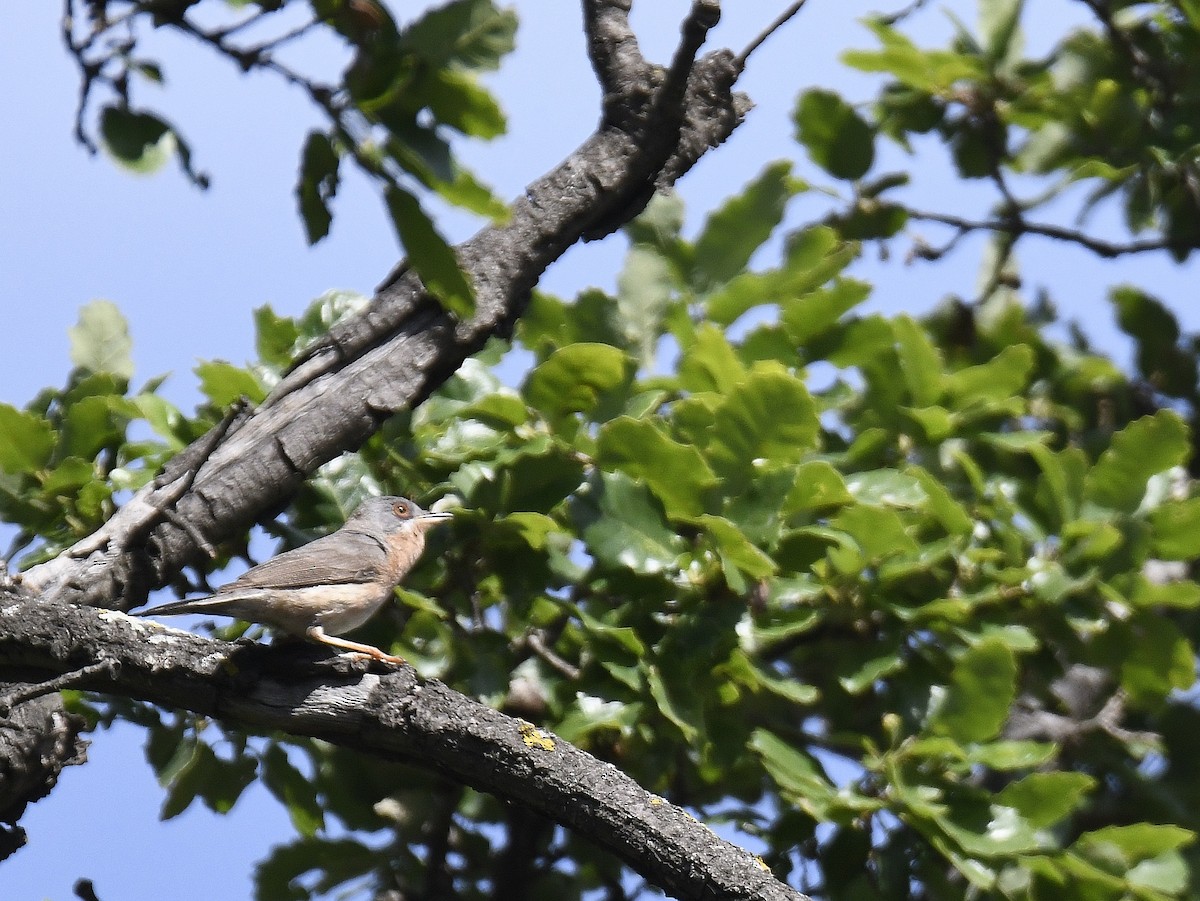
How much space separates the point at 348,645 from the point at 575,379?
1098mm

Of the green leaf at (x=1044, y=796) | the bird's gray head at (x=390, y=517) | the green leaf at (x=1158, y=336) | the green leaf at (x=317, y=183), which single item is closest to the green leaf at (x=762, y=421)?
the bird's gray head at (x=390, y=517)

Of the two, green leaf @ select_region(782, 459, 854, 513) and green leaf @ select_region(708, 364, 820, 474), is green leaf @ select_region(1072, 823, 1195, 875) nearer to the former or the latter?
green leaf @ select_region(782, 459, 854, 513)

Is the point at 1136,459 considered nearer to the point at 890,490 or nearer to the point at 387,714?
the point at 890,490

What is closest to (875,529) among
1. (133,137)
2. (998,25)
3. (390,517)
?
(390,517)

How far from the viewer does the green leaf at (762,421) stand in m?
3.52

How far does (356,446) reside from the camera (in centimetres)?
384

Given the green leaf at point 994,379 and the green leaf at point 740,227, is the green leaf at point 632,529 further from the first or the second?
the green leaf at point 994,379

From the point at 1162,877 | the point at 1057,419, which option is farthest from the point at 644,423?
the point at 1057,419

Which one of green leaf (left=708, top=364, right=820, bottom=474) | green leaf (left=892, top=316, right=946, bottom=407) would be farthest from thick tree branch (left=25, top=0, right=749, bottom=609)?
green leaf (left=892, top=316, right=946, bottom=407)

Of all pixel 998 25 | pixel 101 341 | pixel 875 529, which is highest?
pixel 998 25

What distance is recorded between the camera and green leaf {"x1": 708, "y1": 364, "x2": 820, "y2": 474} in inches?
138

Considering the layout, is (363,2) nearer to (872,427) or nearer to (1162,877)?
(872,427)

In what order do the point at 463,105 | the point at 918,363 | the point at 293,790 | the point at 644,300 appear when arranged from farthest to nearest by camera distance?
the point at 918,363 < the point at 644,300 < the point at 293,790 < the point at 463,105

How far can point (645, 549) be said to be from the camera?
362 cm
